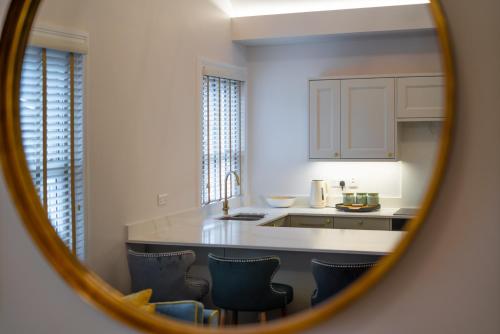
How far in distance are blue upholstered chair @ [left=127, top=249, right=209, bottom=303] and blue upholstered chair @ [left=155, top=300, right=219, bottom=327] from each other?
32 millimetres

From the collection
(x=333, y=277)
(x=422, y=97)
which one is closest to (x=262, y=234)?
(x=333, y=277)

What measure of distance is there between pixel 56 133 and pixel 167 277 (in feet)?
1.68

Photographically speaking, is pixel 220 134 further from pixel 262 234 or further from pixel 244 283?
pixel 244 283

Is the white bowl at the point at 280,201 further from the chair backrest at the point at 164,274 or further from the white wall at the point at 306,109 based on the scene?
the chair backrest at the point at 164,274

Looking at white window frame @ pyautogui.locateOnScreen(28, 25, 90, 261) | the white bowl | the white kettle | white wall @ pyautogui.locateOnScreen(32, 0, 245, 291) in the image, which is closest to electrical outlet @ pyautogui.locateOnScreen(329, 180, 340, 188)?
the white kettle

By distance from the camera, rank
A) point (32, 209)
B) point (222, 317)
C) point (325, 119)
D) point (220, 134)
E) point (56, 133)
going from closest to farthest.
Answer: point (222, 317) < point (325, 119) < point (32, 209) < point (56, 133) < point (220, 134)

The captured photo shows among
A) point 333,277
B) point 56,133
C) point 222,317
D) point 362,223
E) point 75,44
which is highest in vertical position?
point 75,44

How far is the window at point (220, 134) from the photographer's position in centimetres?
181

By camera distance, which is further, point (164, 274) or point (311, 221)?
point (164, 274)

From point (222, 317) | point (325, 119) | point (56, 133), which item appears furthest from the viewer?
point (56, 133)

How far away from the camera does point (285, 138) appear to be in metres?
1.59

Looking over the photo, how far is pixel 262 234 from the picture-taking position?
5.21 ft

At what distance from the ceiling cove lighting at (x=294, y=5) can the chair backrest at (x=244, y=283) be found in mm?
575

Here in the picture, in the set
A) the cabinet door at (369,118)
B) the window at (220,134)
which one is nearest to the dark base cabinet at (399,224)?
the cabinet door at (369,118)
